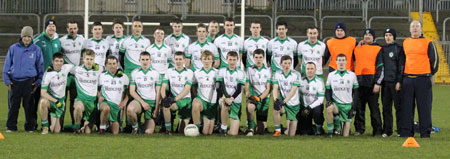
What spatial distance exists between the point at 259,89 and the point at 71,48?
2.91m

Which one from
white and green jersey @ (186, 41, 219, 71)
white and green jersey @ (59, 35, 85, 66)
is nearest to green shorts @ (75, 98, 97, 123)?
white and green jersey @ (59, 35, 85, 66)

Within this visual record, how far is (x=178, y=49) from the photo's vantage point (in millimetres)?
12516

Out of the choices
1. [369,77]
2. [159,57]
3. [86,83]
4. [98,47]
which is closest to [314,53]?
[369,77]

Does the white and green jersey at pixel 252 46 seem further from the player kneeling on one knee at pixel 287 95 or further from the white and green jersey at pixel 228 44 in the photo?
the player kneeling on one knee at pixel 287 95

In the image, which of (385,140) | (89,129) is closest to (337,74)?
(385,140)

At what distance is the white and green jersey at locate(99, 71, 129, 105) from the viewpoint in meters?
11.4

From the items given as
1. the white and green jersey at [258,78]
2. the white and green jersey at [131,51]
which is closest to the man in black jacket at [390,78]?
the white and green jersey at [258,78]

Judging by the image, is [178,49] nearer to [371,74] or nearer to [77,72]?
[77,72]

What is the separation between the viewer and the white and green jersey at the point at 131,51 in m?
12.4

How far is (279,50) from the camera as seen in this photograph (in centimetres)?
1226

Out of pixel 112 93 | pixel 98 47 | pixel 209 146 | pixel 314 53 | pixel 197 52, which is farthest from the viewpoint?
pixel 197 52

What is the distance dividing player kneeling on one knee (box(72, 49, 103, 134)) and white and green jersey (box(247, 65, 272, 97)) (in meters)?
2.21

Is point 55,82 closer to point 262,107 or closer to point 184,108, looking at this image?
point 184,108

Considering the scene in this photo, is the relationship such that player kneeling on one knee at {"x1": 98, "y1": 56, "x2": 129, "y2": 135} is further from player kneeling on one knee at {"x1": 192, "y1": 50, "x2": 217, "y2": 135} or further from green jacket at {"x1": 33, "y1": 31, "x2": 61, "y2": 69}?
player kneeling on one knee at {"x1": 192, "y1": 50, "x2": 217, "y2": 135}
